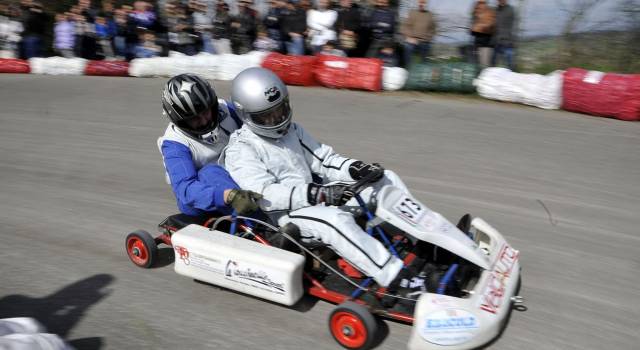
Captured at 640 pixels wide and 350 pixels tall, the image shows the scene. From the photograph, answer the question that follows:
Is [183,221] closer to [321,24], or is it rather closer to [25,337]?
[25,337]

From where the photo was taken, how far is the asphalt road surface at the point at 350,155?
367 cm

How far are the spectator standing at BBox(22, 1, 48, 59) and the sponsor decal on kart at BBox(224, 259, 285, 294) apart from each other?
11.7 meters

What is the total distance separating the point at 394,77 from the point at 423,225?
241 inches

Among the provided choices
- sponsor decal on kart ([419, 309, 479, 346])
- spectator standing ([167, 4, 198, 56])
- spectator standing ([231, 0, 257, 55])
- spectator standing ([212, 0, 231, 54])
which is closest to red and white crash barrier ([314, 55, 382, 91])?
spectator standing ([231, 0, 257, 55])

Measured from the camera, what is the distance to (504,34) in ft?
30.0

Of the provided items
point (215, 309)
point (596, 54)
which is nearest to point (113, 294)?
point (215, 309)

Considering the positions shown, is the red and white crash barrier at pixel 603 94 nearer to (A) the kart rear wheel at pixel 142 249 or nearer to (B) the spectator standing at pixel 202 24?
(A) the kart rear wheel at pixel 142 249

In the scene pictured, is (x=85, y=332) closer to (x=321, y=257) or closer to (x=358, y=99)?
(x=321, y=257)

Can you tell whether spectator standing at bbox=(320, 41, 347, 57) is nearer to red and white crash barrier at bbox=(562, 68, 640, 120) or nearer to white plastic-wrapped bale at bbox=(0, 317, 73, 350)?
red and white crash barrier at bbox=(562, 68, 640, 120)

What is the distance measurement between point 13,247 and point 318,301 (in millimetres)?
2863

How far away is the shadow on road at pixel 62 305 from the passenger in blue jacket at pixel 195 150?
2.86ft

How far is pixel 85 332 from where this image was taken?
12.1ft

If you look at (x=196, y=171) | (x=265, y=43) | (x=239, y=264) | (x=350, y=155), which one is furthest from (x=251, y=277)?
(x=265, y=43)

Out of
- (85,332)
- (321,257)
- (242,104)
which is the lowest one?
(85,332)
